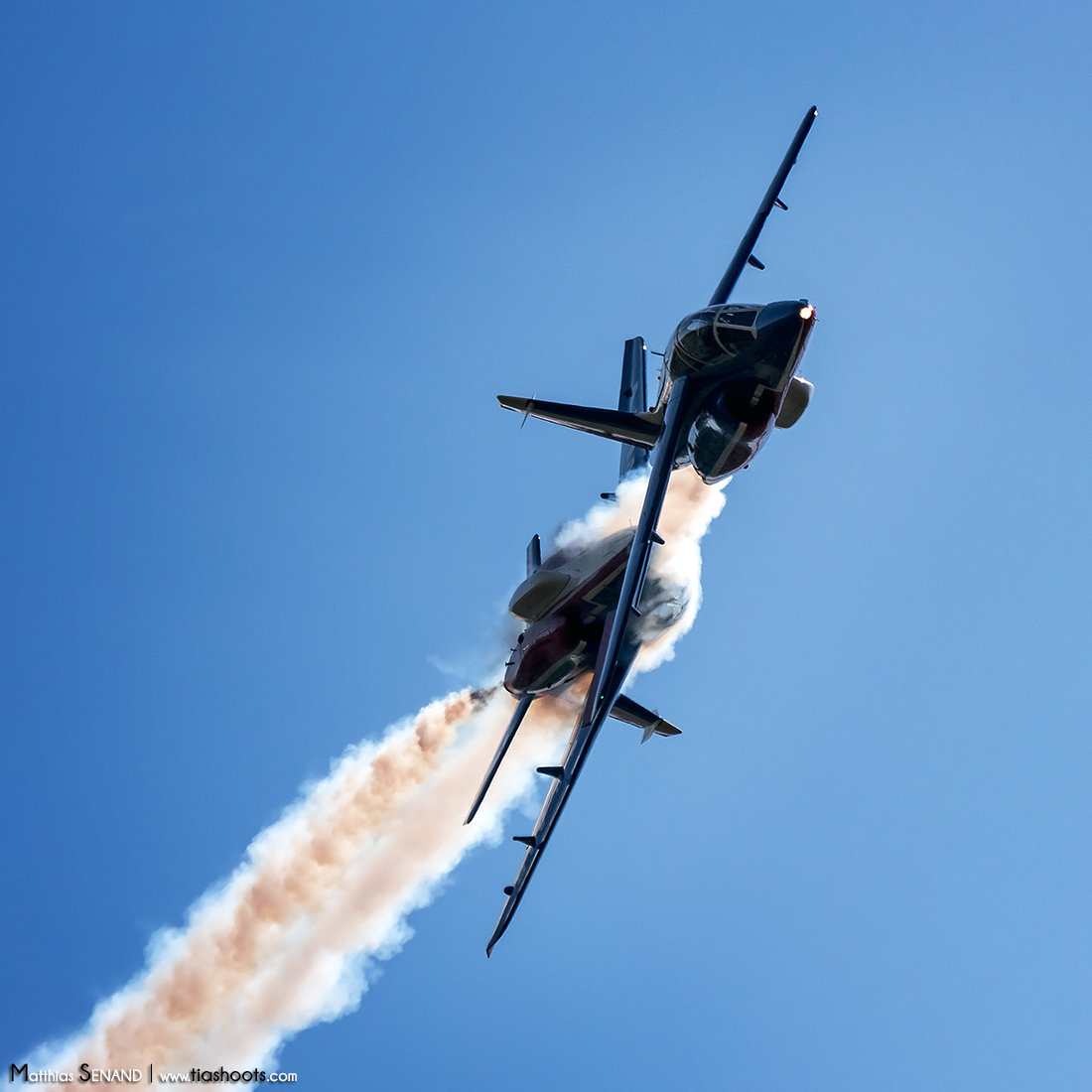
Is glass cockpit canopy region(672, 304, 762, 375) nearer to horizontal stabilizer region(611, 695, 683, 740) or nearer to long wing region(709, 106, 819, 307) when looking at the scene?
long wing region(709, 106, 819, 307)

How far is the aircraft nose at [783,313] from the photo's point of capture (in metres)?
39.4

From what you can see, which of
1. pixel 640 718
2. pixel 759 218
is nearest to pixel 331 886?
pixel 640 718

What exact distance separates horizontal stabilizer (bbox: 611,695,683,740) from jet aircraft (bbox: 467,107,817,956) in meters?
0.06

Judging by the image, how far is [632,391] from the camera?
5922cm

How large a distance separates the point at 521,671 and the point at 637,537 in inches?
502

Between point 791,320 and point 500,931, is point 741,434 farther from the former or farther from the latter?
point 500,931

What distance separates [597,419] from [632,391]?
576 inches

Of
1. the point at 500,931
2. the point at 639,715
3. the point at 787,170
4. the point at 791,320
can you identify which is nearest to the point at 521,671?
the point at 639,715

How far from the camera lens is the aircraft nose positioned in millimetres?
39375

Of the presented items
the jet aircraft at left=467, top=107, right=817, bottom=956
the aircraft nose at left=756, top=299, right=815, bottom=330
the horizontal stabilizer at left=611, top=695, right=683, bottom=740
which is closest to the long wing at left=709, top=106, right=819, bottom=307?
the jet aircraft at left=467, top=107, right=817, bottom=956

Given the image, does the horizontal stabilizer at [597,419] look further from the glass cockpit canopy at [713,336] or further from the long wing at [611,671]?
the glass cockpit canopy at [713,336]

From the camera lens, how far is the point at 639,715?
54.7 metres

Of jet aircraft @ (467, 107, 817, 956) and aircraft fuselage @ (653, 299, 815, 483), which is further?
jet aircraft @ (467, 107, 817, 956)

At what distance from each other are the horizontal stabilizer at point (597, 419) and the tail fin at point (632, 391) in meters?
10.0
